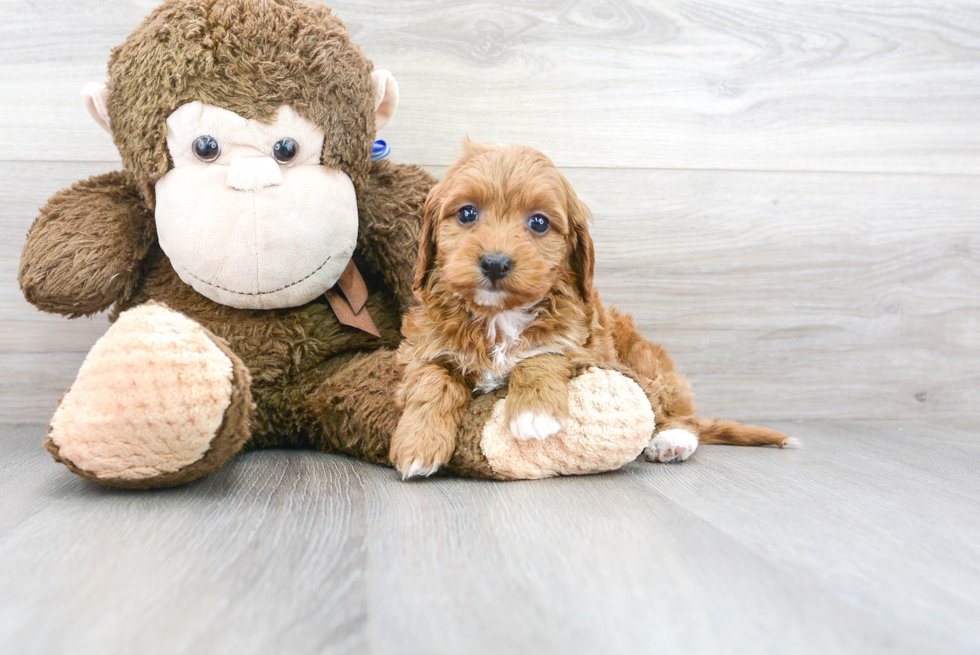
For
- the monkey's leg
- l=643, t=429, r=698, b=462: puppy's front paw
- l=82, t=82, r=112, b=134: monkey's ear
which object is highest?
l=82, t=82, r=112, b=134: monkey's ear

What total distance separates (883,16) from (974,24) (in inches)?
11.8

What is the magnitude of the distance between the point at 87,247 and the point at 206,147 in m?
0.33

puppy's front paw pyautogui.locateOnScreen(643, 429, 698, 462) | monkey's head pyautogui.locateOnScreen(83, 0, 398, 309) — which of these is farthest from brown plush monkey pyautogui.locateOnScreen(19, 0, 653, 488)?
puppy's front paw pyautogui.locateOnScreen(643, 429, 698, 462)

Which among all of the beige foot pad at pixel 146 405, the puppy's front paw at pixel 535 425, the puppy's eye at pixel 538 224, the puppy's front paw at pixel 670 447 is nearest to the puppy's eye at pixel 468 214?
the puppy's eye at pixel 538 224

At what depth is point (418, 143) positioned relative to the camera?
6.36ft

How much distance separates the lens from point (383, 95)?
1.57m

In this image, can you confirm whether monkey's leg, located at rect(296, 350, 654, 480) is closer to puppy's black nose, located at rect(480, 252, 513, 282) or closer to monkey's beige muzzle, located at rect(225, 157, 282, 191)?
puppy's black nose, located at rect(480, 252, 513, 282)

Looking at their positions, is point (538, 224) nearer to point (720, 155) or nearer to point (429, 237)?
point (429, 237)

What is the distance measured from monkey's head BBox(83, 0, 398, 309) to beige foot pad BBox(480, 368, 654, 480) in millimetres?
544

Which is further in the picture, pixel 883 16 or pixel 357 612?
pixel 883 16

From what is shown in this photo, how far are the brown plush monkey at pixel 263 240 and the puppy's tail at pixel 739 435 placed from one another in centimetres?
51

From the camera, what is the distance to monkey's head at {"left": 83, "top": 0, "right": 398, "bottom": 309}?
1391mm

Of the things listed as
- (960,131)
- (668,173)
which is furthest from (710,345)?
(960,131)

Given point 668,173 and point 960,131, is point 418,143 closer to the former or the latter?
point 668,173
